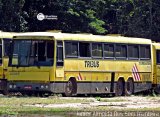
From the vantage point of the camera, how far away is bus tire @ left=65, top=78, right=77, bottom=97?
31.8 meters

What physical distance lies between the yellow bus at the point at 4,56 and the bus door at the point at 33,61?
1.40 metres

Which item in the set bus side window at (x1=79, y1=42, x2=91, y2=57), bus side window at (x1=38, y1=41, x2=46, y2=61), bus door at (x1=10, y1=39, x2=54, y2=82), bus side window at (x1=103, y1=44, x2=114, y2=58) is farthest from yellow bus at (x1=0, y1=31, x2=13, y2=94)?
bus side window at (x1=103, y1=44, x2=114, y2=58)

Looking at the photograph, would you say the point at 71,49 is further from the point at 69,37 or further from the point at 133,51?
the point at 133,51

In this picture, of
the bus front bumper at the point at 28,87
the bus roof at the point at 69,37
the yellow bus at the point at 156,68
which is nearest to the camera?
the bus front bumper at the point at 28,87

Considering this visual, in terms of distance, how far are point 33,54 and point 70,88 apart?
2544 millimetres

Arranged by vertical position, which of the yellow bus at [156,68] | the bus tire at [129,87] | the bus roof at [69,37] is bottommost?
the bus tire at [129,87]

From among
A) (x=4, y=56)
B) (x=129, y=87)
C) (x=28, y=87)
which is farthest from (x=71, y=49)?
A: (x=129, y=87)

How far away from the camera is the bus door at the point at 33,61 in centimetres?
3081

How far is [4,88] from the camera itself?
109 feet

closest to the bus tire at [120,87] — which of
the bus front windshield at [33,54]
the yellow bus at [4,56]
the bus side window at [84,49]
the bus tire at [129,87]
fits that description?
the bus tire at [129,87]

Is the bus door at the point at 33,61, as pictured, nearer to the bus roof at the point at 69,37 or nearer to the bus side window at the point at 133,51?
the bus roof at the point at 69,37

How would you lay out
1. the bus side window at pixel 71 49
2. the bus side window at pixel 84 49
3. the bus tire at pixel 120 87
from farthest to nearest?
the bus tire at pixel 120 87, the bus side window at pixel 84 49, the bus side window at pixel 71 49

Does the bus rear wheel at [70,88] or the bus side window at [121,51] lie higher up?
the bus side window at [121,51]

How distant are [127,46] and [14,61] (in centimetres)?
746
